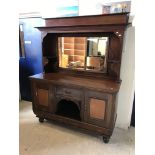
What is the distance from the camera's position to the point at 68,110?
2.46 m

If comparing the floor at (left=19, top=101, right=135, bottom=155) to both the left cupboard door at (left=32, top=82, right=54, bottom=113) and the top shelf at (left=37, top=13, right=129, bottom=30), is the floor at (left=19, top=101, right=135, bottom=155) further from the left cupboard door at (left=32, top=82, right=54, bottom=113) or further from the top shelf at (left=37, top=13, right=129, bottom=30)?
the top shelf at (left=37, top=13, right=129, bottom=30)

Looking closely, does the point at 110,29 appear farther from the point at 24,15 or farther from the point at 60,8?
the point at 24,15

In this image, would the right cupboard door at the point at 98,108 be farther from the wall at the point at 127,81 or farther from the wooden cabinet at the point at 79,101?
the wall at the point at 127,81

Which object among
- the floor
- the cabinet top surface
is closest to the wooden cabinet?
the cabinet top surface

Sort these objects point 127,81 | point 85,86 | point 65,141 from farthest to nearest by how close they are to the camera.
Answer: point 127,81
point 65,141
point 85,86

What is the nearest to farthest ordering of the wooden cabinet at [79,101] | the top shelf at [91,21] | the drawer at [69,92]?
the top shelf at [91,21]
the wooden cabinet at [79,101]
the drawer at [69,92]

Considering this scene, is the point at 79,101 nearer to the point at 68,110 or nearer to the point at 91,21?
the point at 68,110

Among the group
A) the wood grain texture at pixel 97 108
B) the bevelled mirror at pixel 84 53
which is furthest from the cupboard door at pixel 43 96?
the wood grain texture at pixel 97 108

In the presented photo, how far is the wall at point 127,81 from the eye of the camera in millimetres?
2107

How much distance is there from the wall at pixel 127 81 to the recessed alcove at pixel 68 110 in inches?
28.7

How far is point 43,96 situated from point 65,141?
0.78 meters

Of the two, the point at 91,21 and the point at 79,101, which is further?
the point at 79,101

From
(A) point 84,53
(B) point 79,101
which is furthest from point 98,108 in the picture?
(A) point 84,53
